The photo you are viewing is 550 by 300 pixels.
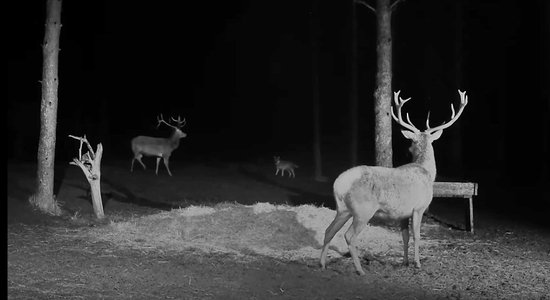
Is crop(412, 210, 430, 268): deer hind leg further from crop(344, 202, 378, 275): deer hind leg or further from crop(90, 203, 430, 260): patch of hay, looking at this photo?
crop(344, 202, 378, 275): deer hind leg

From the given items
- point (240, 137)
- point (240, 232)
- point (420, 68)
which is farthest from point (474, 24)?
point (240, 232)

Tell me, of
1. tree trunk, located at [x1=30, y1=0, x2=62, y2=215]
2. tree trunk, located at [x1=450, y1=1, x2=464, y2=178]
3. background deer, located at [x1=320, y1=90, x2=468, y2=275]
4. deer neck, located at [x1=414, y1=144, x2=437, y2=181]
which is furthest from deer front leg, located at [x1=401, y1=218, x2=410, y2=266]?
tree trunk, located at [x1=450, y1=1, x2=464, y2=178]

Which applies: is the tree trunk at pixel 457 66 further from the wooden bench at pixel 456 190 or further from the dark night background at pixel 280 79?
the wooden bench at pixel 456 190

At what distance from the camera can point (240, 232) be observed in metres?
11.4

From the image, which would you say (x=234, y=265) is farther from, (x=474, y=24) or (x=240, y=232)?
(x=474, y=24)

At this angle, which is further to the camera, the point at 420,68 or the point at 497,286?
the point at 420,68

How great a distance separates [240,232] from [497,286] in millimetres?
4359

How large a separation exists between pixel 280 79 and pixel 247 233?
4097 centimetres

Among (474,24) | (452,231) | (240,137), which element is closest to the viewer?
(452,231)

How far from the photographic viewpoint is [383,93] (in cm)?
1409

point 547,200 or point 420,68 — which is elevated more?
point 420,68

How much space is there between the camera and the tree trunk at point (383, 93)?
1403 centimetres

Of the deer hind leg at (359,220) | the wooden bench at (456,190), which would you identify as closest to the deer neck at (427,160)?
the deer hind leg at (359,220)

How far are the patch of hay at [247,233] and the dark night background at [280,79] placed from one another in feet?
32.9
